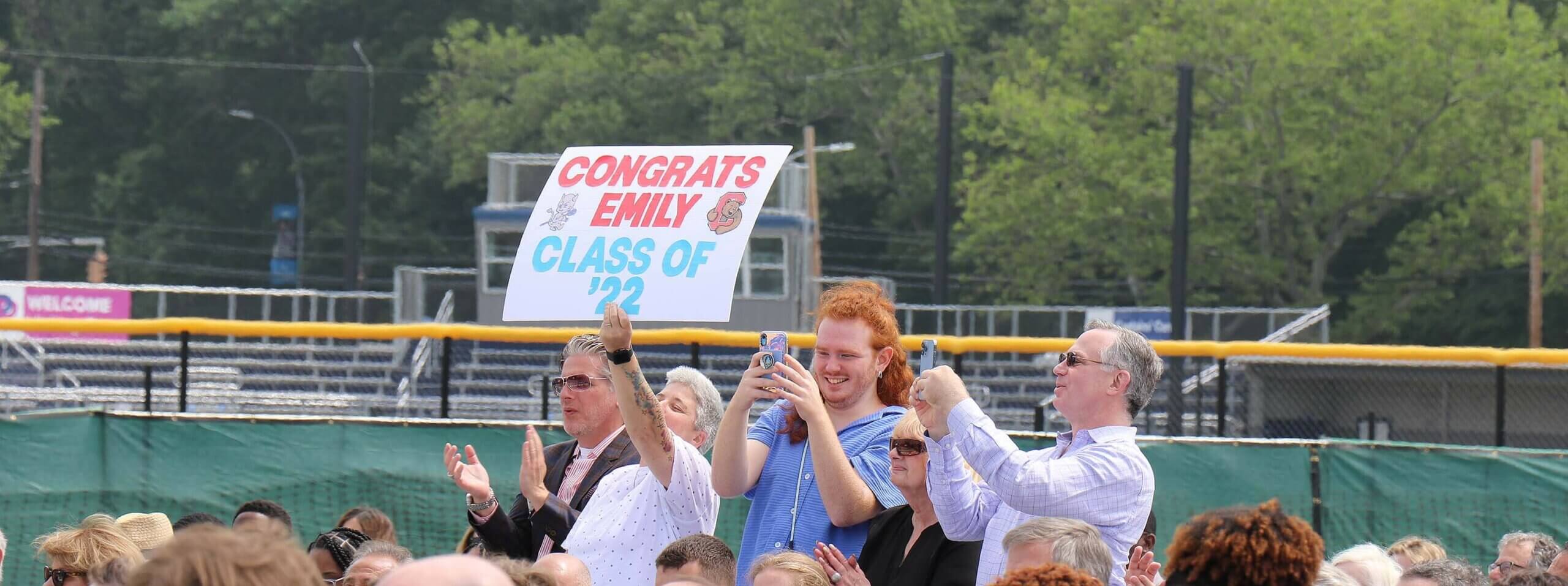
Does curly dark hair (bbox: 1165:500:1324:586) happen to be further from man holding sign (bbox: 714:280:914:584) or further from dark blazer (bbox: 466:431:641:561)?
dark blazer (bbox: 466:431:641:561)

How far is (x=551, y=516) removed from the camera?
5.35 metres

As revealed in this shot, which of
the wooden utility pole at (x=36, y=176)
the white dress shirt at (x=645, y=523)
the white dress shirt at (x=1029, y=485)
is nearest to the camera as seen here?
the white dress shirt at (x=1029, y=485)

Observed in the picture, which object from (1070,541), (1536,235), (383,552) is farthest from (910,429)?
(1536,235)

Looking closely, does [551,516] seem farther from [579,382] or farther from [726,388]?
[726,388]

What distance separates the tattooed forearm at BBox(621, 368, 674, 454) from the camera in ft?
16.5

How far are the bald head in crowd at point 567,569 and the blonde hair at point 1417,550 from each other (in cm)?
302

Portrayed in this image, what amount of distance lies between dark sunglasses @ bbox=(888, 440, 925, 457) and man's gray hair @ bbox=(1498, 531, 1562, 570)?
94.5 inches

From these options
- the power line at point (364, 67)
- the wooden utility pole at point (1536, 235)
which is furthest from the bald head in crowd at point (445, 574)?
the power line at point (364, 67)

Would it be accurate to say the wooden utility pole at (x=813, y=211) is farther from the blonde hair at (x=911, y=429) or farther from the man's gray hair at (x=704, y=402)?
the blonde hair at (x=911, y=429)

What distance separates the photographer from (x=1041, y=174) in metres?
37.9

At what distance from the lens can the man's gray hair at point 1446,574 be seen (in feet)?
16.3

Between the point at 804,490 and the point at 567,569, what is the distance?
89 cm

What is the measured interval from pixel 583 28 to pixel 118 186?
15.9 m

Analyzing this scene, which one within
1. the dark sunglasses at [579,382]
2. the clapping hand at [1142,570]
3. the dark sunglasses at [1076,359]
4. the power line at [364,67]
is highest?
the power line at [364,67]
